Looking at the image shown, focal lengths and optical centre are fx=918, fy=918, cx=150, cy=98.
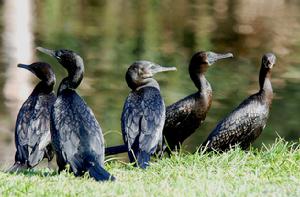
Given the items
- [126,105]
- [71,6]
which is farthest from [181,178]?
[71,6]

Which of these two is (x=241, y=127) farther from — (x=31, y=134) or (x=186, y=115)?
(x=31, y=134)

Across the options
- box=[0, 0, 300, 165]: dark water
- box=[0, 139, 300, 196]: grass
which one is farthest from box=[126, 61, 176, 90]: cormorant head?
box=[0, 0, 300, 165]: dark water

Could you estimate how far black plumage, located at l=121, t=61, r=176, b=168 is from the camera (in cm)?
848

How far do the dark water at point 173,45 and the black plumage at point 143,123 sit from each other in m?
5.11

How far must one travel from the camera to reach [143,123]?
8672mm

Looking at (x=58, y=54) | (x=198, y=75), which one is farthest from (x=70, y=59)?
(x=198, y=75)

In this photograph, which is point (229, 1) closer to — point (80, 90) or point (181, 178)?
point (80, 90)

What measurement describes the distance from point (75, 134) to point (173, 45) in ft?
57.0

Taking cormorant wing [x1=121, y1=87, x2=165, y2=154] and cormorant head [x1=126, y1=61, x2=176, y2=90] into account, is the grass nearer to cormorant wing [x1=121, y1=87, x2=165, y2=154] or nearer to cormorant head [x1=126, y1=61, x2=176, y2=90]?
cormorant wing [x1=121, y1=87, x2=165, y2=154]

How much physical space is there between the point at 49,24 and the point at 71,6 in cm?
479

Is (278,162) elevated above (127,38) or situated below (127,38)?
above

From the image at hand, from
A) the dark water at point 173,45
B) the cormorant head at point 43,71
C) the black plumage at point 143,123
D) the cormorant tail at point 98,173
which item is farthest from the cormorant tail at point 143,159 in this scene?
the dark water at point 173,45

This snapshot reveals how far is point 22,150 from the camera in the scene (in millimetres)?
8812

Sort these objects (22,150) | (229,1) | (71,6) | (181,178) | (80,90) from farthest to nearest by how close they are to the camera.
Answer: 1. (229,1)
2. (71,6)
3. (80,90)
4. (22,150)
5. (181,178)
